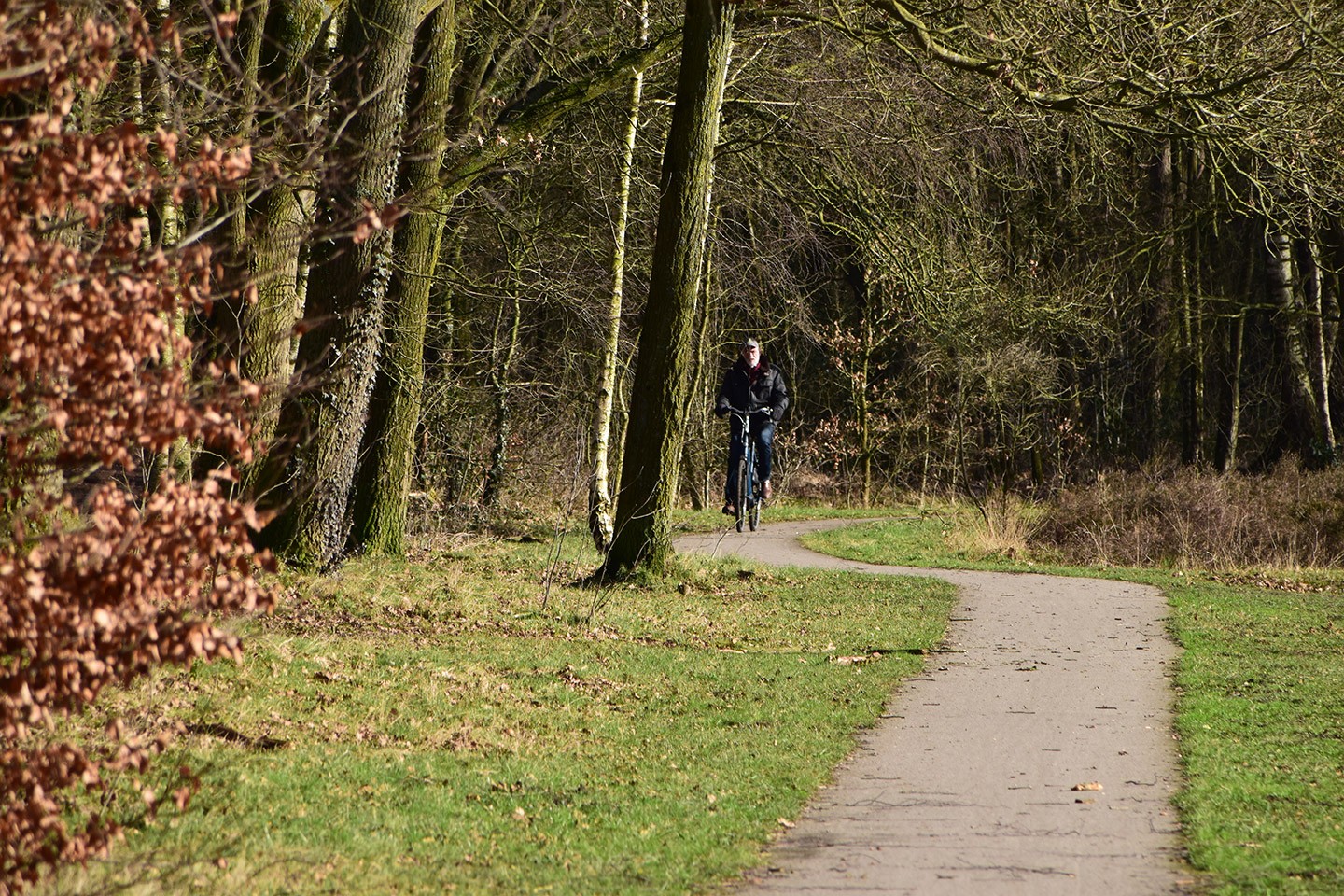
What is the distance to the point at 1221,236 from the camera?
35.7 meters

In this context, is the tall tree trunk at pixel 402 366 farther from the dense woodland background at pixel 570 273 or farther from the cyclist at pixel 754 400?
the cyclist at pixel 754 400

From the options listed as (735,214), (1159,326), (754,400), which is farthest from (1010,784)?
(1159,326)

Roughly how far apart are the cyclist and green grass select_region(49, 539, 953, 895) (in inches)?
159

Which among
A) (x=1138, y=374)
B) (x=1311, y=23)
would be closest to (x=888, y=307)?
(x=1138, y=374)

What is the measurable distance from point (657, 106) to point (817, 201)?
113 inches

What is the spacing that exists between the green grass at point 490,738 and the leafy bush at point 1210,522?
29.9 ft

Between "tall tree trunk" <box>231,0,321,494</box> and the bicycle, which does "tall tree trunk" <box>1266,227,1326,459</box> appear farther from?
"tall tree trunk" <box>231,0,321,494</box>

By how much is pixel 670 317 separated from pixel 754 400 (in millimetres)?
3530

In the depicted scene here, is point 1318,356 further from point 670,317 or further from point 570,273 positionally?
point 670,317

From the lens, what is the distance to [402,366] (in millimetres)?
13773

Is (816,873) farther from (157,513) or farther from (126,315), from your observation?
(126,315)

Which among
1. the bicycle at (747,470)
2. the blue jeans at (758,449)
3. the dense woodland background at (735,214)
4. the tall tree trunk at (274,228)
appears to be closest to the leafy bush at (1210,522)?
the dense woodland background at (735,214)

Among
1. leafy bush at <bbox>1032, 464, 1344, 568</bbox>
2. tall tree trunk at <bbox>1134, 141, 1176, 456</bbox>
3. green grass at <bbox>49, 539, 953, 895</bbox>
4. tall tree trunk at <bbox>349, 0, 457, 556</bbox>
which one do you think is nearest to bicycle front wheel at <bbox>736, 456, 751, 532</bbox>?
green grass at <bbox>49, 539, 953, 895</bbox>

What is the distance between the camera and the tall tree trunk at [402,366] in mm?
13766
